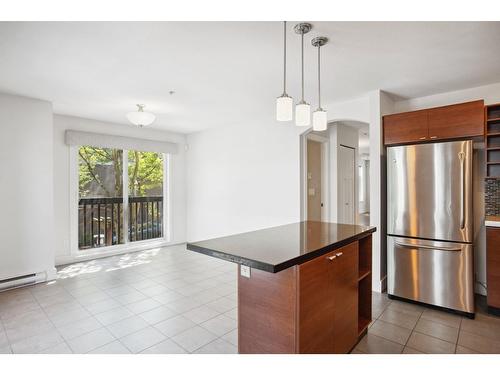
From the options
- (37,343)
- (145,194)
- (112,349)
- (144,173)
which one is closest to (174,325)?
(112,349)

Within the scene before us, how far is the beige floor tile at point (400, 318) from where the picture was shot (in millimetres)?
2646

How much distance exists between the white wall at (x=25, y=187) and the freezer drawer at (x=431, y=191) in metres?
4.34

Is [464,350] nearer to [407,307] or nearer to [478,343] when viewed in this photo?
[478,343]

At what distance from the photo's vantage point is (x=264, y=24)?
2.00 meters

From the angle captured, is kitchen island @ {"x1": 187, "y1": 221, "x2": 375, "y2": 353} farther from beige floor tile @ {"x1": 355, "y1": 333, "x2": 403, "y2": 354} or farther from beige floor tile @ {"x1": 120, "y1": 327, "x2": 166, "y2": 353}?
beige floor tile @ {"x1": 120, "y1": 327, "x2": 166, "y2": 353}

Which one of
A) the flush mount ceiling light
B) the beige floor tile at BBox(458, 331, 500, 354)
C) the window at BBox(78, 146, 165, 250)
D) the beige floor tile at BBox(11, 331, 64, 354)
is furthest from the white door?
the beige floor tile at BBox(11, 331, 64, 354)

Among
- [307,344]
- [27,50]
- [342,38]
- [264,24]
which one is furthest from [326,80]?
[27,50]

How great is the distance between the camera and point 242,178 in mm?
5230

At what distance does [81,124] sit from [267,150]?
315 cm

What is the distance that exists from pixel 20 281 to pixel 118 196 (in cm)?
210

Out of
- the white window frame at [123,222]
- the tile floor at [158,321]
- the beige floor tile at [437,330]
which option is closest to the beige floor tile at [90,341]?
the tile floor at [158,321]

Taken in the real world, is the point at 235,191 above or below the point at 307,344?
above

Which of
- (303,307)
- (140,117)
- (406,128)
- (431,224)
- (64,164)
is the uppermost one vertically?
(140,117)
